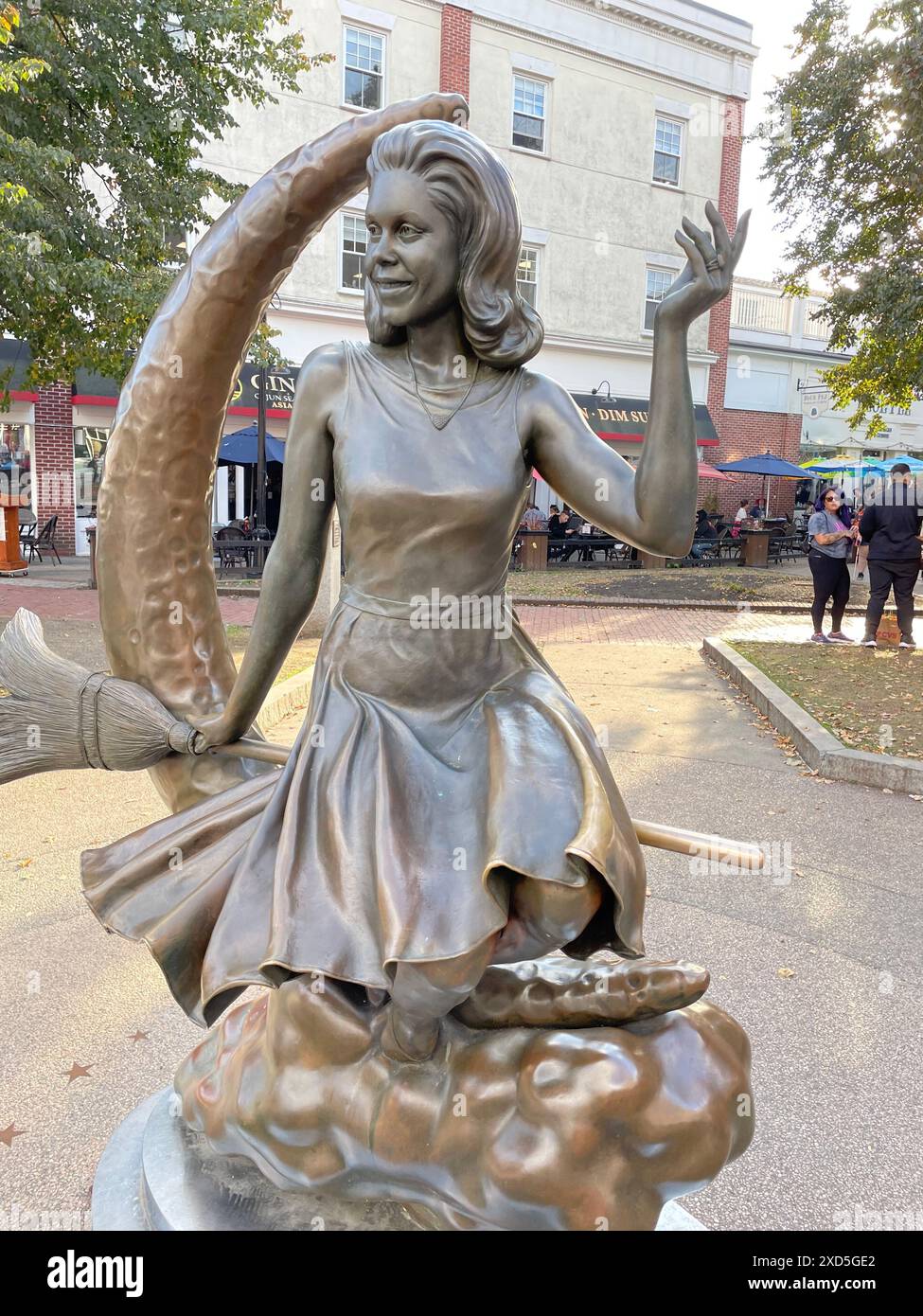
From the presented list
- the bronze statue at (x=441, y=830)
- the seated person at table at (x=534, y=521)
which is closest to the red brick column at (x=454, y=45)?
the seated person at table at (x=534, y=521)

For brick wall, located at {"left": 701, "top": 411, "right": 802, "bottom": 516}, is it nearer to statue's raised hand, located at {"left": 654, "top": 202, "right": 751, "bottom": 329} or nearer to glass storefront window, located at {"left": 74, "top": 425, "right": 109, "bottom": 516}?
glass storefront window, located at {"left": 74, "top": 425, "right": 109, "bottom": 516}

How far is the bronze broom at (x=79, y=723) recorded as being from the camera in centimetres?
246

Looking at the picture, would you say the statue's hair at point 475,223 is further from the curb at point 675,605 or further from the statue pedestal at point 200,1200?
the curb at point 675,605

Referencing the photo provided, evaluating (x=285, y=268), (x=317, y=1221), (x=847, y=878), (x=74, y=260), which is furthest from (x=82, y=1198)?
(x=74, y=260)

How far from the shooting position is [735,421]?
26188mm

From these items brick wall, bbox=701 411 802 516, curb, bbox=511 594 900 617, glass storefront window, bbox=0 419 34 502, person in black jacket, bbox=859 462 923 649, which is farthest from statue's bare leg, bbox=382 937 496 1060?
brick wall, bbox=701 411 802 516

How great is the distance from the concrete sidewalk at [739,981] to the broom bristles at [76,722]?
1.19 metres

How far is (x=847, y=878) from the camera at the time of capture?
4.93m

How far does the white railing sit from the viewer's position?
2727 centimetres

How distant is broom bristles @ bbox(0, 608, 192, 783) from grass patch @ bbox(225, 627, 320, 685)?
553 cm

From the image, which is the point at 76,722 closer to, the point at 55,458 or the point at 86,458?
the point at 55,458

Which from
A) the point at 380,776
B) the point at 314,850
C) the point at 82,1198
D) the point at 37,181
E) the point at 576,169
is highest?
the point at 576,169
